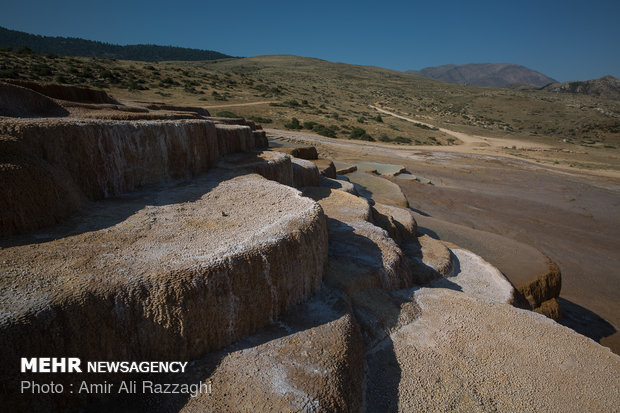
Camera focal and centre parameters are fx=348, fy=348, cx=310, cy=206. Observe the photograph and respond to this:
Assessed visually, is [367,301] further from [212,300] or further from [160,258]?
[160,258]

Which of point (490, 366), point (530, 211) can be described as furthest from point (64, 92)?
point (530, 211)

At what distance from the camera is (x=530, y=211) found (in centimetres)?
1352

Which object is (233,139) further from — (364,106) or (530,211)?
(364,106)

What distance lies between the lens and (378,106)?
1756 inches

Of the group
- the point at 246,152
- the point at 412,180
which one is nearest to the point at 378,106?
the point at 412,180

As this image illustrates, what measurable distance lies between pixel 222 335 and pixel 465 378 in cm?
262

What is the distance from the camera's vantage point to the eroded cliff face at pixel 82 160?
3506mm

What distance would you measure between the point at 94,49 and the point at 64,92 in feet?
301

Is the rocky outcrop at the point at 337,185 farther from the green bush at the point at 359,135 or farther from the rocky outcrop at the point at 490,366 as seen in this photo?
the green bush at the point at 359,135

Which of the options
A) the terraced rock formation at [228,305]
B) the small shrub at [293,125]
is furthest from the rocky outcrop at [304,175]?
the small shrub at [293,125]

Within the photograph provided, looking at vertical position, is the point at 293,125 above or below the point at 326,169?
above

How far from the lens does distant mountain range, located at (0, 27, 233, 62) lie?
57844 mm

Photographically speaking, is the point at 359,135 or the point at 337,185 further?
the point at 359,135

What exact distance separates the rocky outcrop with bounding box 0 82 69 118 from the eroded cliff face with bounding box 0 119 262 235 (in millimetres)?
1374
